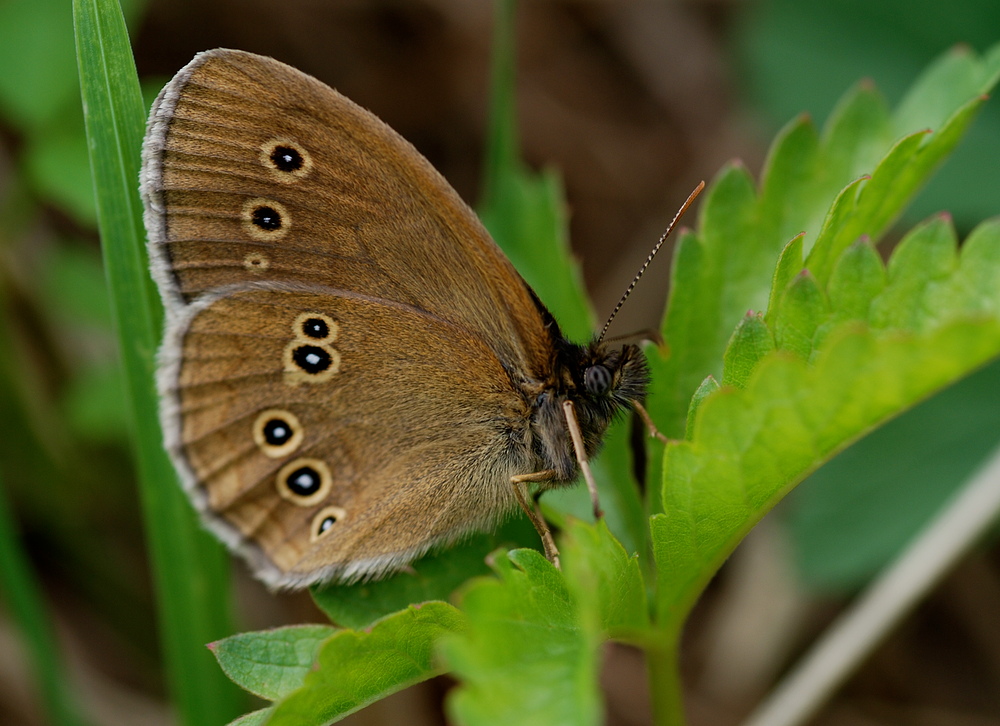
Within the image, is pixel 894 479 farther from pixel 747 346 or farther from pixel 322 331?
pixel 322 331

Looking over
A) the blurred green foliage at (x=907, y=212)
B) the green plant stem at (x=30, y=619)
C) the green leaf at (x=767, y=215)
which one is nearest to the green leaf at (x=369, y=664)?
the green leaf at (x=767, y=215)

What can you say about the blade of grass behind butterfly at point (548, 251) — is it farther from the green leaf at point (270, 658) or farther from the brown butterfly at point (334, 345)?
the green leaf at point (270, 658)

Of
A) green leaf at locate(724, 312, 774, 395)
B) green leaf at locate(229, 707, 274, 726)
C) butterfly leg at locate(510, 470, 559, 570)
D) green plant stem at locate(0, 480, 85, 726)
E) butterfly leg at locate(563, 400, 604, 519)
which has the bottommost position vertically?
green plant stem at locate(0, 480, 85, 726)

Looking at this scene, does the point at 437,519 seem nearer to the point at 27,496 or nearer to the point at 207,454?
the point at 207,454

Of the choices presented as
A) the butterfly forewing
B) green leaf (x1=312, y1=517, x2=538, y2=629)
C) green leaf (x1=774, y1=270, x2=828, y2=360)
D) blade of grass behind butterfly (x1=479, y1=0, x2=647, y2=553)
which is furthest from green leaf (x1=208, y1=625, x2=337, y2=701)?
green leaf (x1=774, y1=270, x2=828, y2=360)

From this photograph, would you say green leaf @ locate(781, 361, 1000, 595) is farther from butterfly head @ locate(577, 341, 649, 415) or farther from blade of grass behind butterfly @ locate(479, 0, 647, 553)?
butterfly head @ locate(577, 341, 649, 415)
